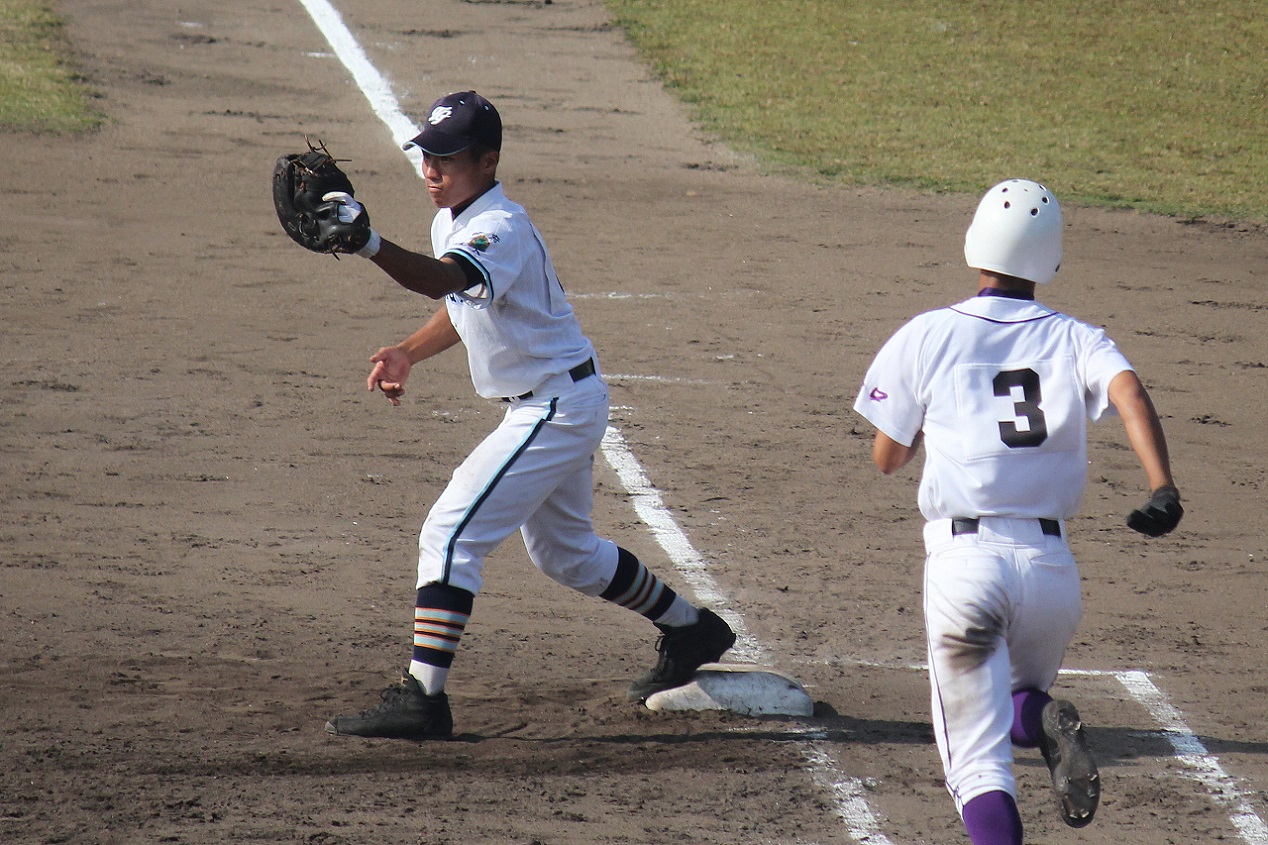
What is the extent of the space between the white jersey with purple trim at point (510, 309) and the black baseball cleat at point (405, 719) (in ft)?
3.02

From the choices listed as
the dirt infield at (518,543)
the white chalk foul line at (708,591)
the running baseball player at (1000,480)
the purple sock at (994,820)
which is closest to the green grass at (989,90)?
the dirt infield at (518,543)

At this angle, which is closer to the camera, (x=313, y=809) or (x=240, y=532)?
(x=313, y=809)

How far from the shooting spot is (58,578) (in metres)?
5.73

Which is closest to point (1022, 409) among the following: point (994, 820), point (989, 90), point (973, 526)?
point (973, 526)

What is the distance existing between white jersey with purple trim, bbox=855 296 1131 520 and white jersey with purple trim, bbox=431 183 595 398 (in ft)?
4.22

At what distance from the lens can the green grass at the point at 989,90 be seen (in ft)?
43.4

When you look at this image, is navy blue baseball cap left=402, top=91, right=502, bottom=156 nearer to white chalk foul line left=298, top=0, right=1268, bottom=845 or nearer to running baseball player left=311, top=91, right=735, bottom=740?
running baseball player left=311, top=91, right=735, bottom=740

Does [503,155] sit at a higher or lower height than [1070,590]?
lower

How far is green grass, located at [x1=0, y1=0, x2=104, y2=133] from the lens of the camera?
42.5 ft

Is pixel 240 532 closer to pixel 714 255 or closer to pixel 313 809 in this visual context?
pixel 313 809

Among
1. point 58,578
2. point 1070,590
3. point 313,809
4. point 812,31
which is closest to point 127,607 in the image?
point 58,578

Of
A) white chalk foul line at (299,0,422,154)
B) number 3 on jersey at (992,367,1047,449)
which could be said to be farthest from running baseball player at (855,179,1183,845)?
white chalk foul line at (299,0,422,154)

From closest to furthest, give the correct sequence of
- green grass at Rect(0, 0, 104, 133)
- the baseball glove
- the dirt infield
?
the baseball glove
the dirt infield
green grass at Rect(0, 0, 104, 133)

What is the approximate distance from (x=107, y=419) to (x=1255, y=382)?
233 inches
